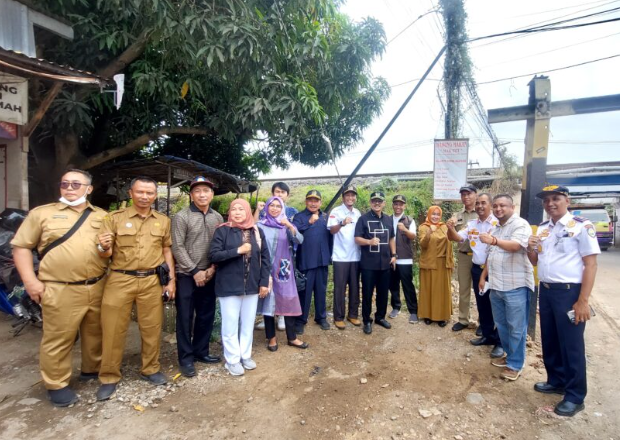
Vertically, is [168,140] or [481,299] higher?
[168,140]

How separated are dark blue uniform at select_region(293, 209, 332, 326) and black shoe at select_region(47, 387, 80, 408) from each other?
2359mm

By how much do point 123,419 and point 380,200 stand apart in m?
3.42

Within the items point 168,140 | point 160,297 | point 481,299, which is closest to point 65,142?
point 168,140

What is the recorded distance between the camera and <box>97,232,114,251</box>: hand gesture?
2781mm

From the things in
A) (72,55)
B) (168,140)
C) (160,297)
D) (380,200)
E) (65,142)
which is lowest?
(160,297)

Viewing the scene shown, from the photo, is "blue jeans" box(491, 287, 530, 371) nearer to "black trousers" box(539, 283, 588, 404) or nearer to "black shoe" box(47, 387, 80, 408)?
"black trousers" box(539, 283, 588, 404)

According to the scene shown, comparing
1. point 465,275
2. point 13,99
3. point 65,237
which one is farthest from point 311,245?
point 13,99

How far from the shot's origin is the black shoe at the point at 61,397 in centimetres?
276

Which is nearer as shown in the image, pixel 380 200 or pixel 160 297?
pixel 160 297

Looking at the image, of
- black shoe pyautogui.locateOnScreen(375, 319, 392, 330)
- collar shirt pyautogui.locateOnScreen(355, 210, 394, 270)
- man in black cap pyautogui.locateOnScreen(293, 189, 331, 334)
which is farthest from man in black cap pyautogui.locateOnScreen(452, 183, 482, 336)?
man in black cap pyautogui.locateOnScreen(293, 189, 331, 334)

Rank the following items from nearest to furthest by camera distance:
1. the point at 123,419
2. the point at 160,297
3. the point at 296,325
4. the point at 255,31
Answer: the point at 123,419, the point at 160,297, the point at 255,31, the point at 296,325

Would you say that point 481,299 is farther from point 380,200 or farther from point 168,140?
point 168,140

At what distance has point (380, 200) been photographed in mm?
4484

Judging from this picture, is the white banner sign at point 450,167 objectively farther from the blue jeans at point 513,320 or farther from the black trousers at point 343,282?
the blue jeans at point 513,320
